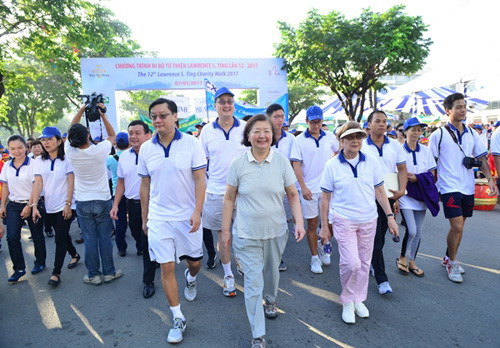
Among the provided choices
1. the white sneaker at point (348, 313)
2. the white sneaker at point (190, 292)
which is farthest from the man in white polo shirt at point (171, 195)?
the white sneaker at point (348, 313)

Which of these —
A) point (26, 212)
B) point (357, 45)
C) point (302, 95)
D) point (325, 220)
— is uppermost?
point (302, 95)

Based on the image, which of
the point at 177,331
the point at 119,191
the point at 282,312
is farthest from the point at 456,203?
the point at 119,191

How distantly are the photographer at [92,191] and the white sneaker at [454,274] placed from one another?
4170mm

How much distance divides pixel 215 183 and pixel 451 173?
9.34 ft

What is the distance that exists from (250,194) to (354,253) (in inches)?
46.6

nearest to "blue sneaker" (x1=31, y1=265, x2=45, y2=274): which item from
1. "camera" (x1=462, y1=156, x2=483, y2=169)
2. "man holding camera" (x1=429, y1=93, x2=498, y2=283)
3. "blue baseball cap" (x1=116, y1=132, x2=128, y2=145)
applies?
"blue baseball cap" (x1=116, y1=132, x2=128, y2=145)

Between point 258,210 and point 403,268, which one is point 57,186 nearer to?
point 258,210

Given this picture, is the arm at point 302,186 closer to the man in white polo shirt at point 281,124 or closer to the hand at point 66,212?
the man in white polo shirt at point 281,124

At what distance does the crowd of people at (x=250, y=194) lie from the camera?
8.79ft

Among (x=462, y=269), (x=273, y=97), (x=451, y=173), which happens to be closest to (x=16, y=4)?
(x=273, y=97)

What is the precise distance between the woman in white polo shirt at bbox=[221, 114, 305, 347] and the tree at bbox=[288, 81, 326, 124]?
1146 inches

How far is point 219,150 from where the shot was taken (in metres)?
3.78

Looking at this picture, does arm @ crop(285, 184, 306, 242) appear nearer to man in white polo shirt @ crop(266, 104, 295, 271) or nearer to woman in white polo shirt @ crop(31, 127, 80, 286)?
man in white polo shirt @ crop(266, 104, 295, 271)

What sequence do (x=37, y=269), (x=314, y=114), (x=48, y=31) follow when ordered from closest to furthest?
(x=314, y=114)
(x=37, y=269)
(x=48, y=31)
